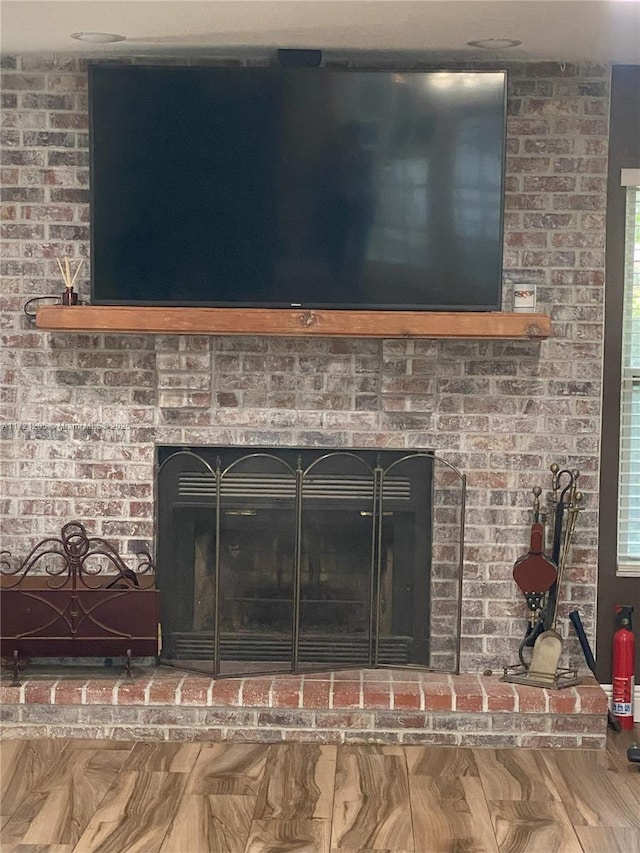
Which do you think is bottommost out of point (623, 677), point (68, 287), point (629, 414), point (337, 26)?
point (623, 677)

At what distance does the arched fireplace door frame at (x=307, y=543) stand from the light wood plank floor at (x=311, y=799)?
40 centimetres

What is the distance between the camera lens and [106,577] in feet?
12.7

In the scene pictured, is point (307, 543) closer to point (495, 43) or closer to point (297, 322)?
point (297, 322)

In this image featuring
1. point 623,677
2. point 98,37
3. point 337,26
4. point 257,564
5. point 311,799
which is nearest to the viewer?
point 311,799

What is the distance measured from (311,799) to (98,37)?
2.50 meters

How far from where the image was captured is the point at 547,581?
12.4 ft

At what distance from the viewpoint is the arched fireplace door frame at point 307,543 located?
3916 mm

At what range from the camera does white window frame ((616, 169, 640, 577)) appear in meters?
3.91

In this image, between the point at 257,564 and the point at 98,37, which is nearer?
the point at 98,37

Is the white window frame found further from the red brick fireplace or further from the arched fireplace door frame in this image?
the arched fireplace door frame

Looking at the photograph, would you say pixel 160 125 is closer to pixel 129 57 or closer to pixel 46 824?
pixel 129 57

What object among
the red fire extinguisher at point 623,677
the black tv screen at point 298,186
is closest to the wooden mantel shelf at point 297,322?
the black tv screen at point 298,186

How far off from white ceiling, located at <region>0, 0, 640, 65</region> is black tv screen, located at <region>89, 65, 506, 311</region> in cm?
11

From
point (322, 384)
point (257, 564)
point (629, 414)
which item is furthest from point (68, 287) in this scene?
point (629, 414)
